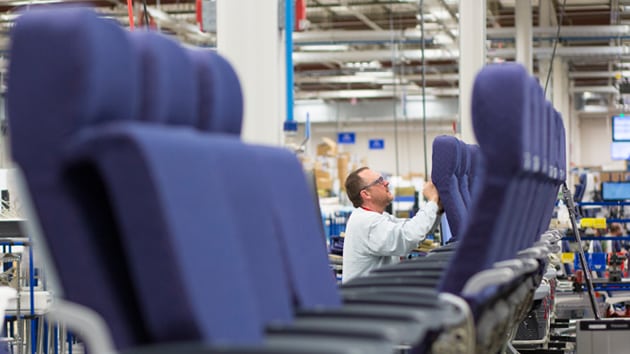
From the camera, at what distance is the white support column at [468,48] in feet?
28.5

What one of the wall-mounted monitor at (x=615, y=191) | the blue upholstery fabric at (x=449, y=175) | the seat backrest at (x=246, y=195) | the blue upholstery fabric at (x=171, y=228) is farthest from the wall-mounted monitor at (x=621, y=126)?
the blue upholstery fabric at (x=171, y=228)

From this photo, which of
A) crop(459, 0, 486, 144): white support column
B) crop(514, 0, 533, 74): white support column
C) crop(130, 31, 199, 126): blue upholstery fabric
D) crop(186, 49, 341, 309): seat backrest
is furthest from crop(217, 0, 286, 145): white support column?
crop(514, 0, 533, 74): white support column

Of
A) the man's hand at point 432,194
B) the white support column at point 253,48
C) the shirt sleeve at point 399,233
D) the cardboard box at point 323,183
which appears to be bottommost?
the cardboard box at point 323,183

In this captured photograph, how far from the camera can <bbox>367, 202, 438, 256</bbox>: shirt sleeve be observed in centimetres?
489

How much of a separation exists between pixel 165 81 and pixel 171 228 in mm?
473

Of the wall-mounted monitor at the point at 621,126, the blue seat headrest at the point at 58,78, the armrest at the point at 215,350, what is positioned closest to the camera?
the armrest at the point at 215,350

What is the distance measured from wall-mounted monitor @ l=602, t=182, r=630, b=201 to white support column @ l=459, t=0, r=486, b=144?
1927 millimetres

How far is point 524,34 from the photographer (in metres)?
14.1

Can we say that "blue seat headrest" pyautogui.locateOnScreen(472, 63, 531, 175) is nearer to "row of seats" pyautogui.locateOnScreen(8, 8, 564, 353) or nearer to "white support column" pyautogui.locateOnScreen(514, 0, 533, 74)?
"row of seats" pyautogui.locateOnScreen(8, 8, 564, 353)

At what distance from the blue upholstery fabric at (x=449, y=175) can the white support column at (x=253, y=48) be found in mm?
974

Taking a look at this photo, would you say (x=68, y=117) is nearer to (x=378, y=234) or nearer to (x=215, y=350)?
(x=215, y=350)

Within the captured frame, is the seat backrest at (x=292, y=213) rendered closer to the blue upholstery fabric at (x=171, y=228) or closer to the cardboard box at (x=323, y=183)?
the blue upholstery fabric at (x=171, y=228)

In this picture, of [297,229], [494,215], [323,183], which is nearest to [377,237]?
[494,215]

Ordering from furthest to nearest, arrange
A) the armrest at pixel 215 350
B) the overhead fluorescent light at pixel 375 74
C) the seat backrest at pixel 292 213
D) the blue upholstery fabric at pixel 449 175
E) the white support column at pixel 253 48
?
the overhead fluorescent light at pixel 375 74, the blue upholstery fabric at pixel 449 175, the white support column at pixel 253 48, the seat backrest at pixel 292 213, the armrest at pixel 215 350
